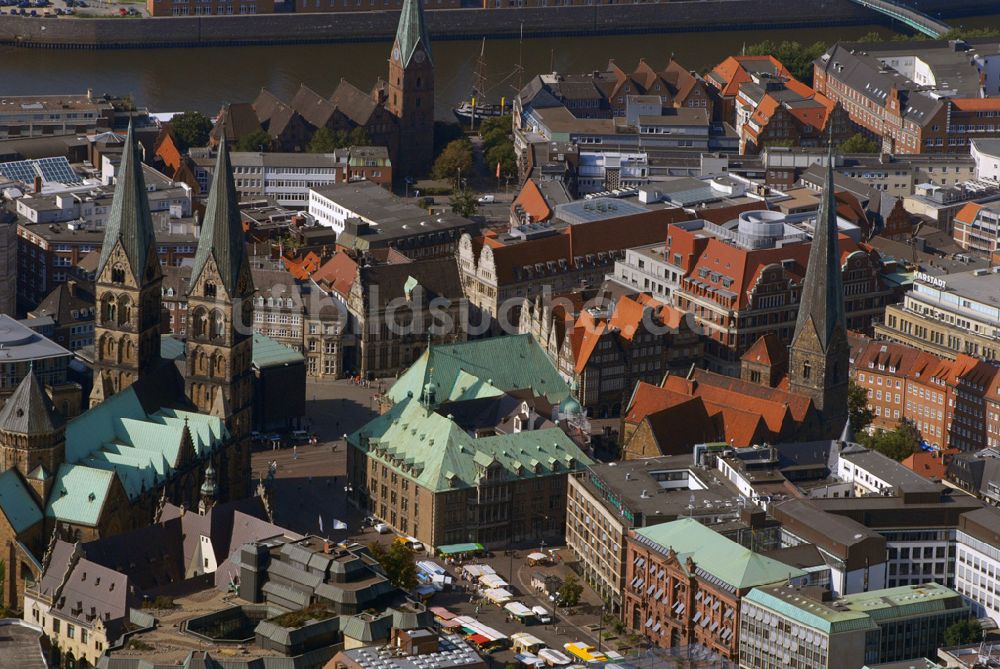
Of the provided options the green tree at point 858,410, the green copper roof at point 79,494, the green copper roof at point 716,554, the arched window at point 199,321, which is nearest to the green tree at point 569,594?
the green copper roof at point 716,554

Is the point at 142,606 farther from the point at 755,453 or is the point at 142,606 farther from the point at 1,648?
the point at 755,453

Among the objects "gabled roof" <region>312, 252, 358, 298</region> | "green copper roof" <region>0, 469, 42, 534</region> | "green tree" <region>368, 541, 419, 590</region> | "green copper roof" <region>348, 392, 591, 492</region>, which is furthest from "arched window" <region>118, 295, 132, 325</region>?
"gabled roof" <region>312, 252, 358, 298</region>

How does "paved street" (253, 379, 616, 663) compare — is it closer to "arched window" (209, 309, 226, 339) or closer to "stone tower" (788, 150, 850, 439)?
"arched window" (209, 309, 226, 339)

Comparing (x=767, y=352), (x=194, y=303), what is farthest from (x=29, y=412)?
(x=767, y=352)

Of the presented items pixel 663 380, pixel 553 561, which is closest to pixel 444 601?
pixel 553 561

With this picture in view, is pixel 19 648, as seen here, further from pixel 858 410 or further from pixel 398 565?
pixel 858 410
